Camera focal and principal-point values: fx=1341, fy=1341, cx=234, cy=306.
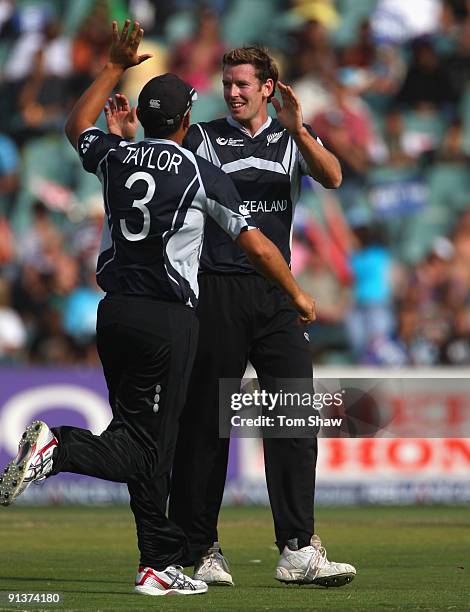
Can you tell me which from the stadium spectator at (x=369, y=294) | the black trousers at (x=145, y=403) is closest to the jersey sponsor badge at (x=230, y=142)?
the black trousers at (x=145, y=403)

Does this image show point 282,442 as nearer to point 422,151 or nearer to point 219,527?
point 219,527

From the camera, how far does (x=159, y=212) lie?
5715mm

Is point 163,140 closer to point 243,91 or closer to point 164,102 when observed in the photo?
point 164,102

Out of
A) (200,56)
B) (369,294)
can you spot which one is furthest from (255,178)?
(200,56)

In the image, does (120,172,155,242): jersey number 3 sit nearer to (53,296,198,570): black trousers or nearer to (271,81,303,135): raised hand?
(53,296,198,570): black trousers

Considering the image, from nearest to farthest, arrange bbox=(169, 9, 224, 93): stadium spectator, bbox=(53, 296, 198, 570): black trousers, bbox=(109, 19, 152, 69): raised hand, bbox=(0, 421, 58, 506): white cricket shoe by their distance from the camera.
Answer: bbox=(0, 421, 58, 506): white cricket shoe → bbox=(53, 296, 198, 570): black trousers → bbox=(109, 19, 152, 69): raised hand → bbox=(169, 9, 224, 93): stadium spectator

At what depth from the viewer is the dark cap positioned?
571 centimetres

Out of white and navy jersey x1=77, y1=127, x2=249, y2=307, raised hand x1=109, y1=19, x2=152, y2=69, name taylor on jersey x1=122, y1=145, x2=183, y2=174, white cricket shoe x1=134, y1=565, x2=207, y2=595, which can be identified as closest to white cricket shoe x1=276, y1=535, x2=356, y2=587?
white cricket shoe x1=134, y1=565, x2=207, y2=595

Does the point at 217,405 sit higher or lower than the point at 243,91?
lower

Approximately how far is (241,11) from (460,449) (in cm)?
705

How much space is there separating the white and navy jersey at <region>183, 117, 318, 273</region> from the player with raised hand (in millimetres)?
615

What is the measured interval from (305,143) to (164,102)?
2.52 feet

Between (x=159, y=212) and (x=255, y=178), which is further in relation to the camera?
(x=255, y=178)

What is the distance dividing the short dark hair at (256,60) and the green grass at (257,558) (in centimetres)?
244
